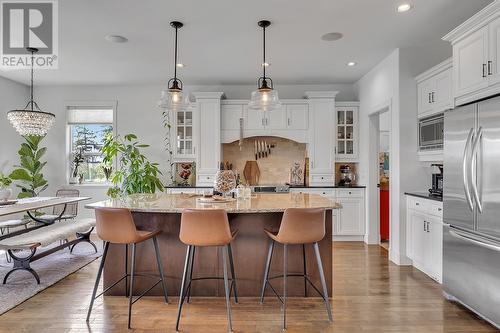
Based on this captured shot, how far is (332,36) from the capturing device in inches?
151

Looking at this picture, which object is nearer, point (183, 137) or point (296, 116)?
point (296, 116)

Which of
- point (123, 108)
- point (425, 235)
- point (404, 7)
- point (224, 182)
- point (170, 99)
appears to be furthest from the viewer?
point (123, 108)

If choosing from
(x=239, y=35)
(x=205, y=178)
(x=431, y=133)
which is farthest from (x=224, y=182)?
(x=431, y=133)

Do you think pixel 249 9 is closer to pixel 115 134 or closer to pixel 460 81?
pixel 460 81

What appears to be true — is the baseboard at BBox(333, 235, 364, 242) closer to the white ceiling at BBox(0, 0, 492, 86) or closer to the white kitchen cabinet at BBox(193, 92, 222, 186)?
the white kitchen cabinet at BBox(193, 92, 222, 186)

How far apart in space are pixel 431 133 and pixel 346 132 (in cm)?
200

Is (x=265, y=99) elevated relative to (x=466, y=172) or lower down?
elevated

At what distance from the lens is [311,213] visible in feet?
8.43

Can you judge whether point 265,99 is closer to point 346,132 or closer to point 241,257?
point 241,257

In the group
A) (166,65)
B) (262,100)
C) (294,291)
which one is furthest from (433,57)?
(166,65)

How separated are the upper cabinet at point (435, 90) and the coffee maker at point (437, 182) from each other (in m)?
0.67

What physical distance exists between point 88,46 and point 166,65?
1132 millimetres

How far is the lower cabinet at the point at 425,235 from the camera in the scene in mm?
3389

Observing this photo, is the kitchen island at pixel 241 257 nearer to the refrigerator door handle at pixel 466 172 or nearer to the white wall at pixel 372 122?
the refrigerator door handle at pixel 466 172
